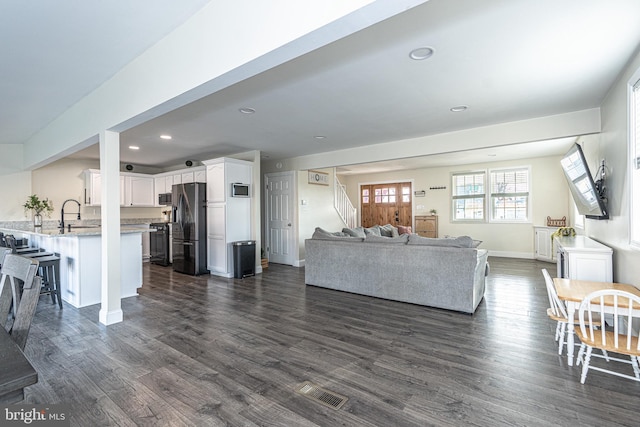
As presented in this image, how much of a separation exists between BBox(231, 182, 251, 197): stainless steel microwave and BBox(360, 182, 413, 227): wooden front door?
5248mm

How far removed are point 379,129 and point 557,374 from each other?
3703mm

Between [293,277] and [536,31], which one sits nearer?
[536,31]

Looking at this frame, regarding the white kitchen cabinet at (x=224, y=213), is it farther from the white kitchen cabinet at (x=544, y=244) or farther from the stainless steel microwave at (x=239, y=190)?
the white kitchen cabinet at (x=544, y=244)

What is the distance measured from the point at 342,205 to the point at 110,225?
634cm

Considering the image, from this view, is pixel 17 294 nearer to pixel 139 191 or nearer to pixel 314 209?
pixel 314 209

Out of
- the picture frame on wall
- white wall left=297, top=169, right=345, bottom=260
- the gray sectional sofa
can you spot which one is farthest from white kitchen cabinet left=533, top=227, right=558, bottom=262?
the picture frame on wall

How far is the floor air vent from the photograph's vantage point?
198 centimetres

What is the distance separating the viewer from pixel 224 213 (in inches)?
231

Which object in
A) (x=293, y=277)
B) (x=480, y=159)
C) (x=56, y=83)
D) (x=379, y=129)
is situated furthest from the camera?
(x=480, y=159)

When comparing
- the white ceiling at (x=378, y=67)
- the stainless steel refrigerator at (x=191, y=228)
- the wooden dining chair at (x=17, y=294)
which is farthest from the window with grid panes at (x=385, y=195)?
the wooden dining chair at (x=17, y=294)

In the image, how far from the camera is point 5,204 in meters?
6.06

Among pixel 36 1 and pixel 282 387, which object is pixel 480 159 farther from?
pixel 36 1

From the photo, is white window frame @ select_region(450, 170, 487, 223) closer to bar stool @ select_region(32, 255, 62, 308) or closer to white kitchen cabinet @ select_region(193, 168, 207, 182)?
white kitchen cabinet @ select_region(193, 168, 207, 182)

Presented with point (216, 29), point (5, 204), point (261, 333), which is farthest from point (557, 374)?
point (5, 204)
